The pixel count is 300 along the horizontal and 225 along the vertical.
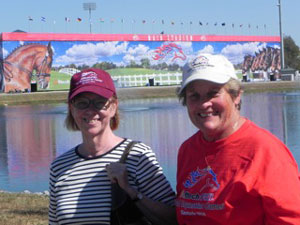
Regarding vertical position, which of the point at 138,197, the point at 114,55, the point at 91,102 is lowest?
the point at 138,197

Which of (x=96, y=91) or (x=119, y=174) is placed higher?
(x=96, y=91)

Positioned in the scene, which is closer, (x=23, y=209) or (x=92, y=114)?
(x=92, y=114)

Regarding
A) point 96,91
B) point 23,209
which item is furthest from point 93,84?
point 23,209

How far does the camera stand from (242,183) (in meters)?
2.56

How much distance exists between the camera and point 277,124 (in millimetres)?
19312

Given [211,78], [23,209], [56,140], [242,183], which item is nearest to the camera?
[242,183]

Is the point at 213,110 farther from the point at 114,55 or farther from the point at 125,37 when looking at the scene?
the point at 125,37

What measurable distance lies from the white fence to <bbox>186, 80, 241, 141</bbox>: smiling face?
215ft

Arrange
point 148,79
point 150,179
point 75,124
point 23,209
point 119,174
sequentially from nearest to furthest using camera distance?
point 119,174
point 150,179
point 75,124
point 23,209
point 148,79

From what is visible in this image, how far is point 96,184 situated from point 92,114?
39cm

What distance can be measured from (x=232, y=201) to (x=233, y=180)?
10cm

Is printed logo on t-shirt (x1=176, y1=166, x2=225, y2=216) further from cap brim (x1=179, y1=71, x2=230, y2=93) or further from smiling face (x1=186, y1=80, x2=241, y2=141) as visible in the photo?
cap brim (x1=179, y1=71, x2=230, y2=93)

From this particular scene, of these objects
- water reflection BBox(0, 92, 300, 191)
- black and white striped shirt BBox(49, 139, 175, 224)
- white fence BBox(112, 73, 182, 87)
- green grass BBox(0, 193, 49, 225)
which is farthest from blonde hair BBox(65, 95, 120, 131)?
white fence BBox(112, 73, 182, 87)

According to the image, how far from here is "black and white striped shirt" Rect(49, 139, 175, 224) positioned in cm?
304
